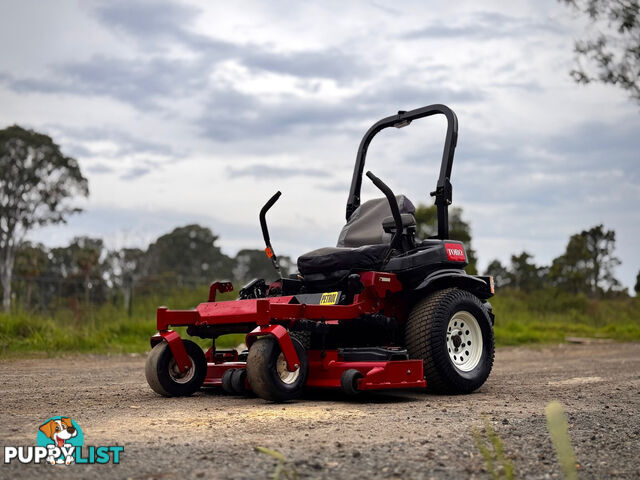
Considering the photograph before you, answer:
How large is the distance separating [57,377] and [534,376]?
5.14 meters

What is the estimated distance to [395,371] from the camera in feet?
18.0

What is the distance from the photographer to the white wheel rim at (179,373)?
5.86 metres

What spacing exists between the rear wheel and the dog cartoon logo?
289 cm

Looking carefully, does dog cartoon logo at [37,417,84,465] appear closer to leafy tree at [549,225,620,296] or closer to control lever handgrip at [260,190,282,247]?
control lever handgrip at [260,190,282,247]

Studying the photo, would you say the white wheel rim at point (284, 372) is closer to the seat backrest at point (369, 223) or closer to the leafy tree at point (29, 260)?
the seat backrest at point (369, 223)

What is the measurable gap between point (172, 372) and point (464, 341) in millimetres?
2553

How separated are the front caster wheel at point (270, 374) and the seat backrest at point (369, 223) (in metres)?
1.89

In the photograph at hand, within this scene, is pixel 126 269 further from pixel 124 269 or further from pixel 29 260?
pixel 29 260

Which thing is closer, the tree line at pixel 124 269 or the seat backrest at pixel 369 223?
the seat backrest at pixel 369 223

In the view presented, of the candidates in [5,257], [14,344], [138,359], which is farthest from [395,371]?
[5,257]

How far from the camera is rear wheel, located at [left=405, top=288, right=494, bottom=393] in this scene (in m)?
5.94

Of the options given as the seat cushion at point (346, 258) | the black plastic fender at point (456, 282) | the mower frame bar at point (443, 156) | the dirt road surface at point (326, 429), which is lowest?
the dirt road surface at point (326, 429)

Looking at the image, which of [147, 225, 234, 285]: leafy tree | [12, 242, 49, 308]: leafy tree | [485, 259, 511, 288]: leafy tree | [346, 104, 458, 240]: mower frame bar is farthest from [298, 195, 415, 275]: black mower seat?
[147, 225, 234, 285]: leafy tree

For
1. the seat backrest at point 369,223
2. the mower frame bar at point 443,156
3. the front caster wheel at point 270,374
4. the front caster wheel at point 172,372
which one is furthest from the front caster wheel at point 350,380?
the mower frame bar at point 443,156
